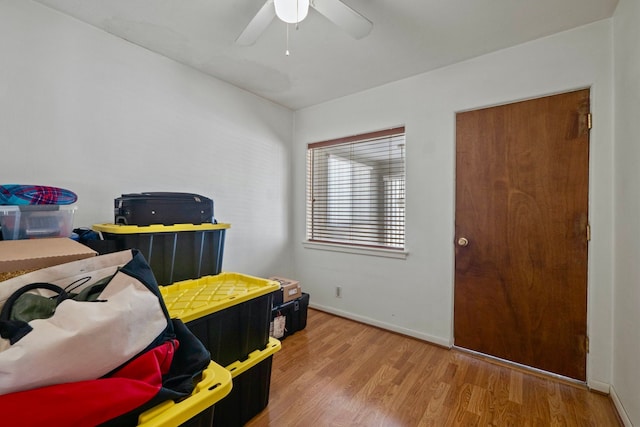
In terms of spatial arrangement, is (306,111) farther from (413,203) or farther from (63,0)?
(63,0)

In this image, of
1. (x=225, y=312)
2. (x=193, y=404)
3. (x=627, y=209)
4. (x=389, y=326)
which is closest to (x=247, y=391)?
(x=225, y=312)

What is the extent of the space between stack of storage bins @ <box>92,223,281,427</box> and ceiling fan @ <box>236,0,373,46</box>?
1.22 metres

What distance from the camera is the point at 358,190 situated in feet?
9.46

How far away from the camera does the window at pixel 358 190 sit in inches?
104

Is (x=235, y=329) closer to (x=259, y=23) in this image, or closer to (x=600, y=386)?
(x=259, y=23)

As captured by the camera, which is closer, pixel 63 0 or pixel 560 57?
pixel 63 0

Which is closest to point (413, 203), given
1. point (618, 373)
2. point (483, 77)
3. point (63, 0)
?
point (483, 77)

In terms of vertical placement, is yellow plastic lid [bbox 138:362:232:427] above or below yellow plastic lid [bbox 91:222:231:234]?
below

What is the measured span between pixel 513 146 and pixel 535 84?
0.43m

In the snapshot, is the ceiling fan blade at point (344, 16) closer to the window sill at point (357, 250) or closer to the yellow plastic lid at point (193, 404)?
the yellow plastic lid at point (193, 404)

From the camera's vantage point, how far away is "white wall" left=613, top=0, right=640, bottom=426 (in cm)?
140

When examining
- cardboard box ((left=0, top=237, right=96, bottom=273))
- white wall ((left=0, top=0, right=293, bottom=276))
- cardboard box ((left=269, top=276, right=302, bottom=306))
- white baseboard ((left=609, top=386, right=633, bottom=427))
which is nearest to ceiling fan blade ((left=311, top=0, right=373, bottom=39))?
white wall ((left=0, top=0, right=293, bottom=276))

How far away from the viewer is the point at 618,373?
1624 mm

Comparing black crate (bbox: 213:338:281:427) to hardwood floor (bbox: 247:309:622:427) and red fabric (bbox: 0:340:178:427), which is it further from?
red fabric (bbox: 0:340:178:427)
